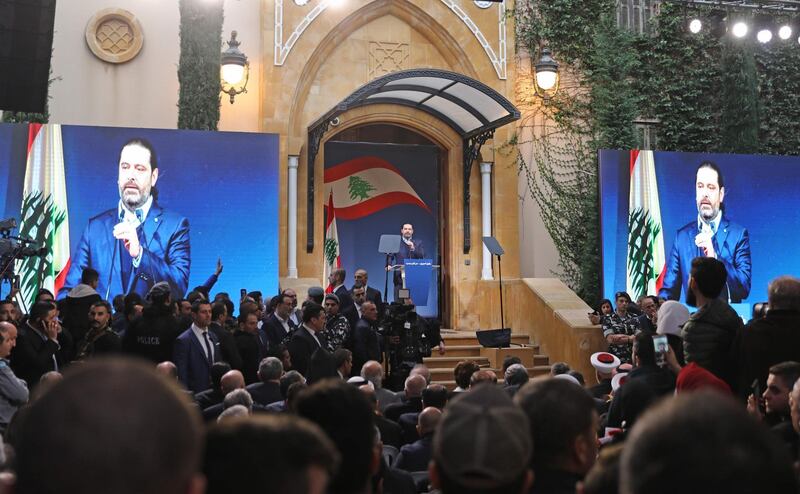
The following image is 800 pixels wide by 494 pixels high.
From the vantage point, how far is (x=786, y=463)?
1.43 m

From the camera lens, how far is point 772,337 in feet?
16.0

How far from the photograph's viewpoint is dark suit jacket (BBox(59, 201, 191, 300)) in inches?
564

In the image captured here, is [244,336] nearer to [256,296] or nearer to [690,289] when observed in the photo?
[256,296]

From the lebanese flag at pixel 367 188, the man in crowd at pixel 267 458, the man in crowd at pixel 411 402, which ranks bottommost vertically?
the man in crowd at pixel 411 402

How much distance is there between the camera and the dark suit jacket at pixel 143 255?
14328mm

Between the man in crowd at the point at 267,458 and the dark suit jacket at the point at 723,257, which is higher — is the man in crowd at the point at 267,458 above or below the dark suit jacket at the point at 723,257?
below

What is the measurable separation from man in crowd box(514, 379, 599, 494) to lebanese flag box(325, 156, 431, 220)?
1899 centimetres

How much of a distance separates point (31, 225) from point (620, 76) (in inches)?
403

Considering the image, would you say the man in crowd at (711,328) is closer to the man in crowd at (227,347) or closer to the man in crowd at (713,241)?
A: the man in crowd at (227,347)

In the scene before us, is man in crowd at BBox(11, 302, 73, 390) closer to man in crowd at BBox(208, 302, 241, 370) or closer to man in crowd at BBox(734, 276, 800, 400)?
man in crowd at BBox(208, 302, 241, 370)

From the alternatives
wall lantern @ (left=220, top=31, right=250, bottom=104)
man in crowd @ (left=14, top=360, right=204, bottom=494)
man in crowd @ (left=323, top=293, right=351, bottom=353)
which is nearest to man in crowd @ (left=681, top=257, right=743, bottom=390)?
man in crowd @ (left=14, top=360, right=204, bottom=494)

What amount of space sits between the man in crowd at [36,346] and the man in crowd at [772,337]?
527 centimetres

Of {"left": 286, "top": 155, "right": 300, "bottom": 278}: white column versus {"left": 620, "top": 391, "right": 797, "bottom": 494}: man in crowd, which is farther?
{"left": 286, "top": 155, "right": 300, "bottom": 278}: white column

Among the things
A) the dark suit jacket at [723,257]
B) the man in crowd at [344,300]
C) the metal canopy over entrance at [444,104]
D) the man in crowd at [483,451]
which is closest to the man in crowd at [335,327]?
the man in crowd at [344,300]
